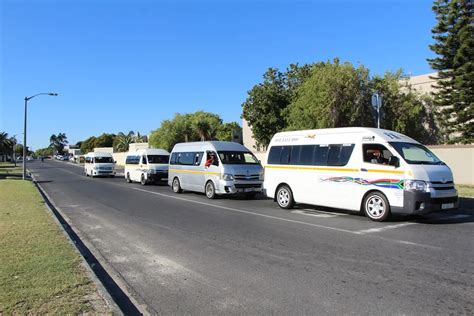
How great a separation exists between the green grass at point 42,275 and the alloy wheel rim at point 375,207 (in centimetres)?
716

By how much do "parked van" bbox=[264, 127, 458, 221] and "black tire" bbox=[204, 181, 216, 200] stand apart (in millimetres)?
3757

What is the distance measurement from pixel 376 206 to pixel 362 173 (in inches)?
36.2

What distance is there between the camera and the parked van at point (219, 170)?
17.0 m

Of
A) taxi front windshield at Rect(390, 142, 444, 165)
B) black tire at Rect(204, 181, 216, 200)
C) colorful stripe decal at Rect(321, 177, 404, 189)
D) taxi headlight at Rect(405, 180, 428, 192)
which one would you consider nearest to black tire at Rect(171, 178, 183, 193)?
black tire at Rect(204, 181, 216, 200)

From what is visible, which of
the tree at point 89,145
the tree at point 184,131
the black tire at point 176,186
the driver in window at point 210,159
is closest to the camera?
the driver in window at point 210,159

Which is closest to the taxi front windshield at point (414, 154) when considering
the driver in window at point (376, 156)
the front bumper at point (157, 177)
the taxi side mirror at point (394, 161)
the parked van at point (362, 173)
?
the parked van at point (362, 173)

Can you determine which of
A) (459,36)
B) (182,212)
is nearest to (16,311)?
(182,212)

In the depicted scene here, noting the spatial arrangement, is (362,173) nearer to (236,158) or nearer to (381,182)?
(381,182)

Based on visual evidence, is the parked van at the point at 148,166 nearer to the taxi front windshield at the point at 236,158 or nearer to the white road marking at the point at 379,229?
the taxi front windshield at the point at 236,158

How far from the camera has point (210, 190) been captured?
1772cm

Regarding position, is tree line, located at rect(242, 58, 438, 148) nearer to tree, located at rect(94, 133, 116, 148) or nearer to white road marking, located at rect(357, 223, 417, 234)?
white road marking, located at rect(357, 223, 417, 234)

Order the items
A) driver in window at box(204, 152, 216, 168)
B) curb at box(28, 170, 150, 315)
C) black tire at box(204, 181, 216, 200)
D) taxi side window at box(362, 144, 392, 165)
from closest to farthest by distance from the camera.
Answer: curb at box(28, 170, 150, 315), taxi side window at box(362, 144, 392, 165), black tire at box(204, 181, 216, 200), driver in window at box(204, 152, 216, 168)

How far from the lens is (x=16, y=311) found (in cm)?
470

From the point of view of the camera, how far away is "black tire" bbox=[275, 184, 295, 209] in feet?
45.0
